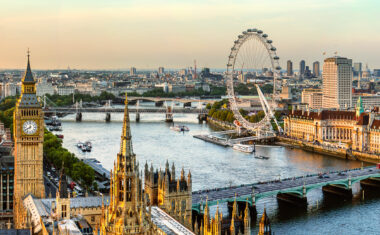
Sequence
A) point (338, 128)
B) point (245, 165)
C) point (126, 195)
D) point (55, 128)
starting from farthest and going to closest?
point (55, 128) → point (338, 128) → point (245, 165) → point (126, 195)

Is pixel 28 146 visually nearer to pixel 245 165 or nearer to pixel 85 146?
pixel 245 165

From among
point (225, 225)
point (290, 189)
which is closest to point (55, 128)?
point (290, 189)

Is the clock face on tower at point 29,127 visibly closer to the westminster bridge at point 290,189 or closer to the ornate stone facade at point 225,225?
the westminster bridge at point 290,189

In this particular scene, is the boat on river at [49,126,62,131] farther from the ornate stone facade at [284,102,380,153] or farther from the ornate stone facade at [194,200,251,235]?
the ornate stone facade at [194,200,251,235]

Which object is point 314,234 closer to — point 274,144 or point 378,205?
point 378,205

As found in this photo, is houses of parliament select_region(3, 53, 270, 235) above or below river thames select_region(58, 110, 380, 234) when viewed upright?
above

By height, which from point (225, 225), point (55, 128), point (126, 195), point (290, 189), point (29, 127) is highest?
point (29, 127)

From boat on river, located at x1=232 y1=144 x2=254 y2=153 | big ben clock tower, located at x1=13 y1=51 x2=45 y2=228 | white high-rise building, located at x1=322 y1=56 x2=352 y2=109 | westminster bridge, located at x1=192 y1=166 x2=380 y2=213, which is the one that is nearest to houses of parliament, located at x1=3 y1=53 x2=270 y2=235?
big ben clock tower, located at x1=13 y1=51 x2=45 y2=228
